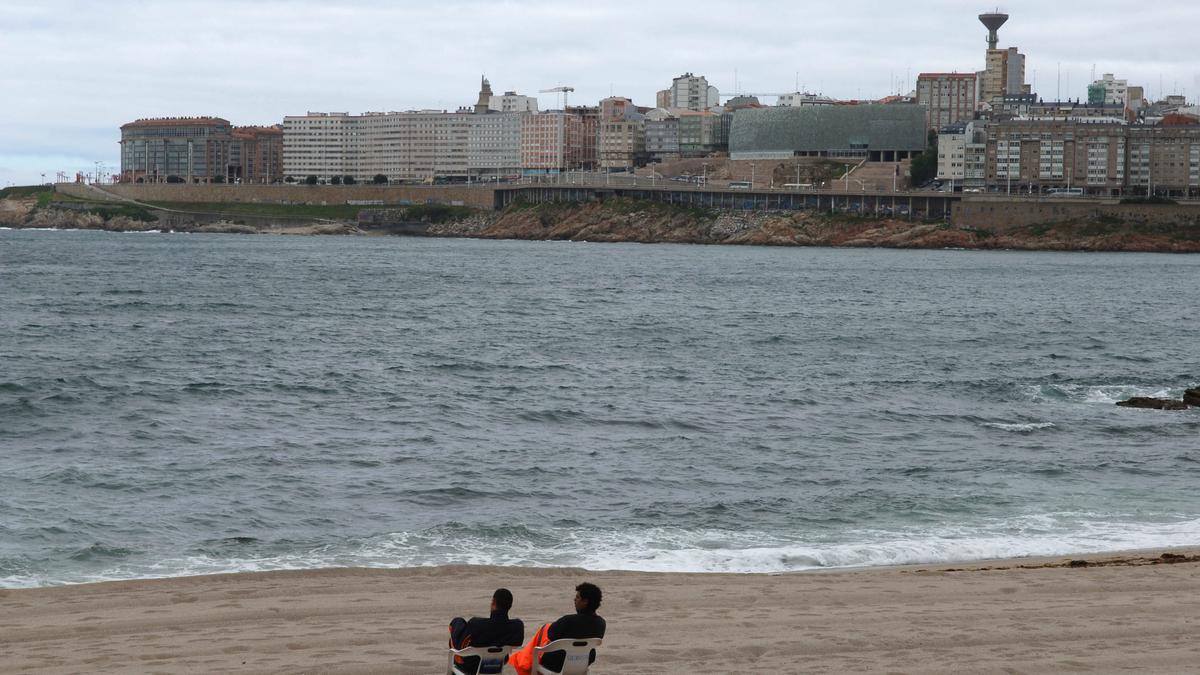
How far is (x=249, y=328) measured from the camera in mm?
54094

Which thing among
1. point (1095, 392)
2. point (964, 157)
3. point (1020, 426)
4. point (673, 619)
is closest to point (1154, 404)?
point (1095, 392)

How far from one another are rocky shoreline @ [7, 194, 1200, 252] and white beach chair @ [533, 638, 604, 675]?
145912mm

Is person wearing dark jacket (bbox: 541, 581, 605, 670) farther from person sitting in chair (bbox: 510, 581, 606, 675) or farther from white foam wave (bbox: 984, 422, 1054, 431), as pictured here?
white foam wave (bbox: 984, 422, 1054, 431)

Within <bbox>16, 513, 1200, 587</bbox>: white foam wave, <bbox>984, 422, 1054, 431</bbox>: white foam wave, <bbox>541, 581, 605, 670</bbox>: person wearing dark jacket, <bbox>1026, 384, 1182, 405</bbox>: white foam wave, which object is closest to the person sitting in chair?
<bbox>541, 581, 605, 670</bbox>: person wearing dark jacket

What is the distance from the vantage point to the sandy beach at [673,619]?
42.2 ft

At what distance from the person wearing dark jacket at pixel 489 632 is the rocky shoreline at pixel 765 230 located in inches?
5742

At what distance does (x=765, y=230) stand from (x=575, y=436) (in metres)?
142

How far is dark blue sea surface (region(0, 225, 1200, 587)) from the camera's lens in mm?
20078

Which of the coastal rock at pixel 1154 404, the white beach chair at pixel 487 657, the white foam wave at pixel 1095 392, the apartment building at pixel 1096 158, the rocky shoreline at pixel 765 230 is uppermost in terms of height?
the apartment building at pixel 1096 158

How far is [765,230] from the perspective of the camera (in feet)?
557

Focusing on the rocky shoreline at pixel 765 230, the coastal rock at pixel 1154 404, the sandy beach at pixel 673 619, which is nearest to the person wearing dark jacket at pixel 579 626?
the sandy beach at pixel 673 619

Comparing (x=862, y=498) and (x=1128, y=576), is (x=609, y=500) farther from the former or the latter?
(x=1128, y=576)

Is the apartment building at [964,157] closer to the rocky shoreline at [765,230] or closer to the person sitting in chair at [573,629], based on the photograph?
the rocky shoreline at [765,230]

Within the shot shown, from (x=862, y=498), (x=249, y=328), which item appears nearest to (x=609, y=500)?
(x=862, y=498)
